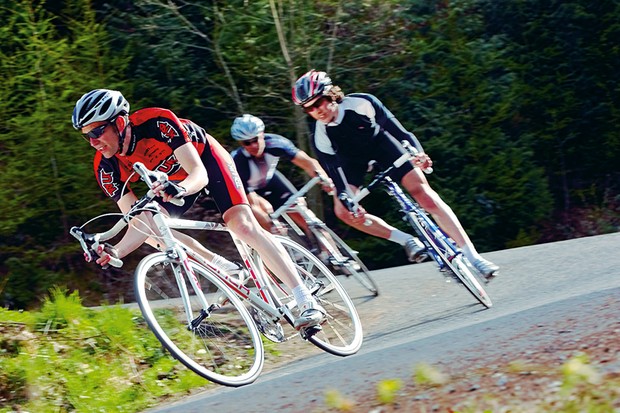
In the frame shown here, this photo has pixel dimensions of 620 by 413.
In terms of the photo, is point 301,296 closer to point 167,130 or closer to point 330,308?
point 330,308

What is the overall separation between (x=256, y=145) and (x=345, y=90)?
21.8ft

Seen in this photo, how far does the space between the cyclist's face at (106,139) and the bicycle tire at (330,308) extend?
1.69 metres

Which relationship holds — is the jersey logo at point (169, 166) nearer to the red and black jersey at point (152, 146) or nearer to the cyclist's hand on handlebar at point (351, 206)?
the red and black jersey at point (152, 146)

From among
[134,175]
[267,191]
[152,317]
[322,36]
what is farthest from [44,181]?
[152,317]

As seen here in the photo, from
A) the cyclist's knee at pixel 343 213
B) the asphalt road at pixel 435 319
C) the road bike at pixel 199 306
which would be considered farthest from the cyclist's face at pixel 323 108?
the road bike at pixel 199 306

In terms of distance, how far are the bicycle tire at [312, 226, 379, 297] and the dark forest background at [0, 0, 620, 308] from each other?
17.5 feet

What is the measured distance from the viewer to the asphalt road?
569 cm

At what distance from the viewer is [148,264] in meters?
6.23

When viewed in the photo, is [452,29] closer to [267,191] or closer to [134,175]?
[267,191]

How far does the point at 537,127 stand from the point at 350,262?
30.7ft

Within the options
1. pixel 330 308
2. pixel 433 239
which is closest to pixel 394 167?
pixel 433 239

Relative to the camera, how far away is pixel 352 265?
934cm

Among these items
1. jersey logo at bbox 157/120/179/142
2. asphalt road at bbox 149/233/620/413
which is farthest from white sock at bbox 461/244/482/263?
jersey logo at bbox 157/120/179/142

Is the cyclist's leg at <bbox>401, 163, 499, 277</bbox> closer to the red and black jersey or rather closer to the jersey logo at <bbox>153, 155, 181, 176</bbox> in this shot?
the red and black jersey
